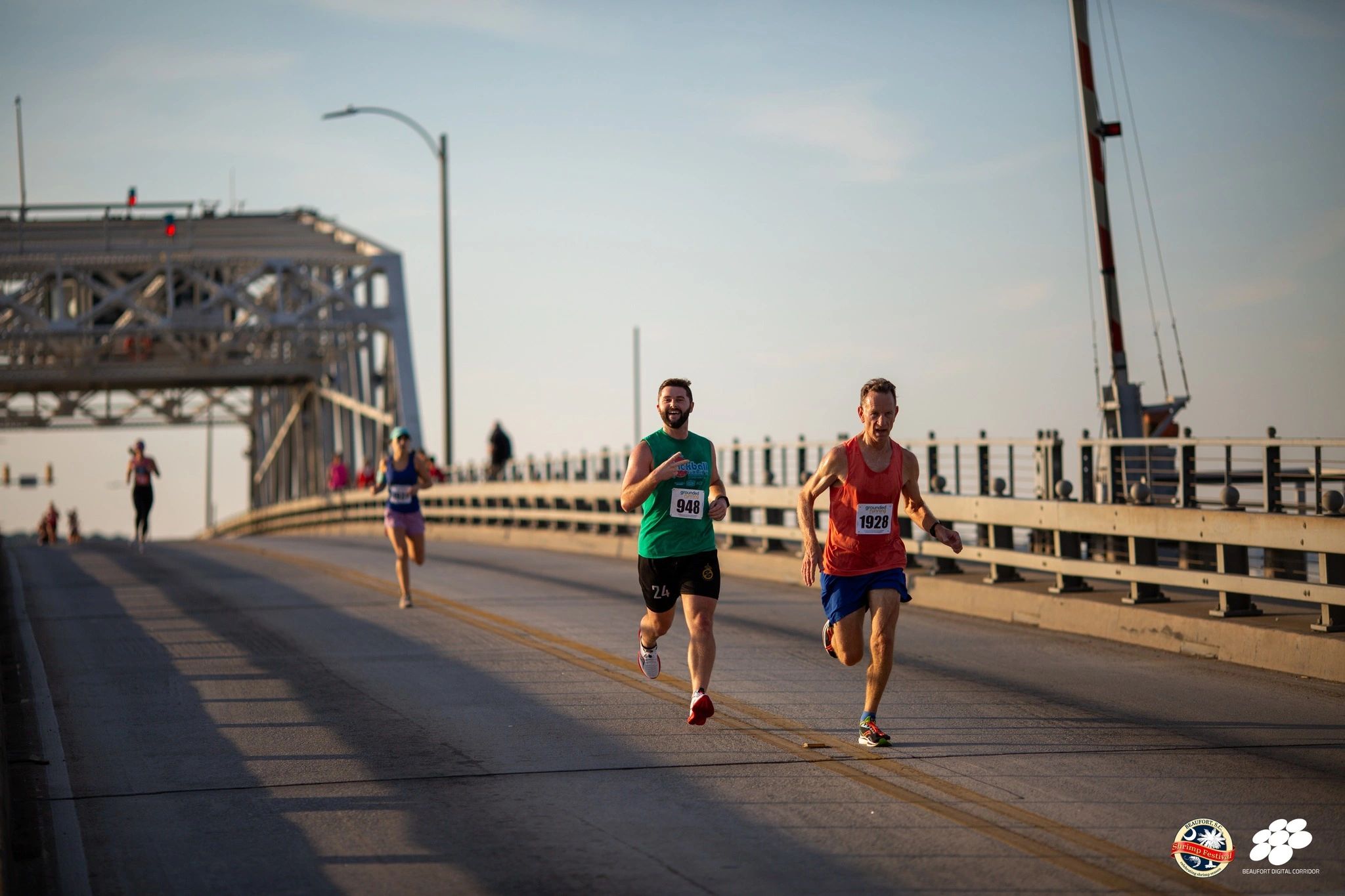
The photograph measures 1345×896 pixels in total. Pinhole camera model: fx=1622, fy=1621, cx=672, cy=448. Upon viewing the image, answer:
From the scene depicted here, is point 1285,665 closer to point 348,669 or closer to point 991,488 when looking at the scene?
point 991,488

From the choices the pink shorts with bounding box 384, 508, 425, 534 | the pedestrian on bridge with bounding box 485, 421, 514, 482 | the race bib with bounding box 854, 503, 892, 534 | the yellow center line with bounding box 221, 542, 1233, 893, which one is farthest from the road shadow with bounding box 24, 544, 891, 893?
the pedestrian on bridge with bounding box 485, 421, 514, 482

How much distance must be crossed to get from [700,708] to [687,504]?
1134mm

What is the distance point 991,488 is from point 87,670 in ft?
28.9

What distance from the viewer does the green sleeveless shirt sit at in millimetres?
9094

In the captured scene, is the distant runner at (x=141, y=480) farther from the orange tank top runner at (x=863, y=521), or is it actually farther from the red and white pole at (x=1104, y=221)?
the orange tank top runner at (x=863, y=521)

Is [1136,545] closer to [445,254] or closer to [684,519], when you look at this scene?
[684,519]

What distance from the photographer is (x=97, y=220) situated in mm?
57312

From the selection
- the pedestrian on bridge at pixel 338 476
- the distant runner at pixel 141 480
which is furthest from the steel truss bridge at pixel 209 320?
the distant runner at pixel 141 480

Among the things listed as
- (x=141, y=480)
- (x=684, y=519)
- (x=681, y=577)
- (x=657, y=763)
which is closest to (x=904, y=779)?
(x=657, y=763)

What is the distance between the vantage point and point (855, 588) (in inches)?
345

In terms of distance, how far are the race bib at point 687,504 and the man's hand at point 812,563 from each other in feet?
2.26

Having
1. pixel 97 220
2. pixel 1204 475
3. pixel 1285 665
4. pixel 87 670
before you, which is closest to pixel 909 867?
pixel 1285 665

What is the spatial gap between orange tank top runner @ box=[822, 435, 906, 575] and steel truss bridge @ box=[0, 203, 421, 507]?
143 feet

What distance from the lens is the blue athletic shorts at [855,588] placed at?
8.73 meters
